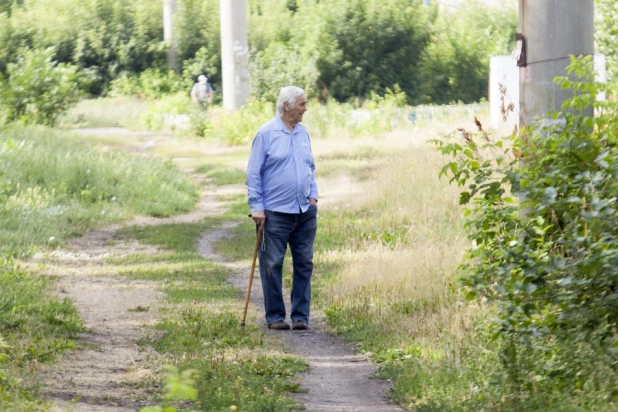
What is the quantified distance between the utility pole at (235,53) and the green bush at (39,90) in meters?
6.18

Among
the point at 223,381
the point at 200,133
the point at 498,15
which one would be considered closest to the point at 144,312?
the point at 223,381

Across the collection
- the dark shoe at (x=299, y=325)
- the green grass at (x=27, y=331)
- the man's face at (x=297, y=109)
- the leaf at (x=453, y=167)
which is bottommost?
the dark shoe at (x=299, y=325)

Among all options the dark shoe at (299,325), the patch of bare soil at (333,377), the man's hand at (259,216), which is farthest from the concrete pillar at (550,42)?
the dark shoe at (299,325)

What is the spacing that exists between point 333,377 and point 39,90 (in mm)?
20383

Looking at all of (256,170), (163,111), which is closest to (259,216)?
(256,170)

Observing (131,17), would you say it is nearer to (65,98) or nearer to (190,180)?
(65,98)

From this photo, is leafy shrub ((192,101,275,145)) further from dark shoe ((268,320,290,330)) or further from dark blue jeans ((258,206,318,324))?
dark shoe ((268,320,290,330))

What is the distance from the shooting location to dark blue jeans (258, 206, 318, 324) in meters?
8.57

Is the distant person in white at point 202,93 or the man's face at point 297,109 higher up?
the man's face at point 297,109

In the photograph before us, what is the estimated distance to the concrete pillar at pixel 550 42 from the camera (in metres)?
6.64

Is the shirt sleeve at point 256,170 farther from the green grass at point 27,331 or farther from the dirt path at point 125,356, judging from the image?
the green grass at point 27,331

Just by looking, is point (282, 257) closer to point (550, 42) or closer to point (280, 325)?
point (280, 325)

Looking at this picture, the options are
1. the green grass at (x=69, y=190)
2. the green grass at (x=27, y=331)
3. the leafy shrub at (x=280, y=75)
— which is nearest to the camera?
the green grass at (x=27, y=331)

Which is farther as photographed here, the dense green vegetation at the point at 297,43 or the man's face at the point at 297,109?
the dense green vegetation at the point at 297,43
